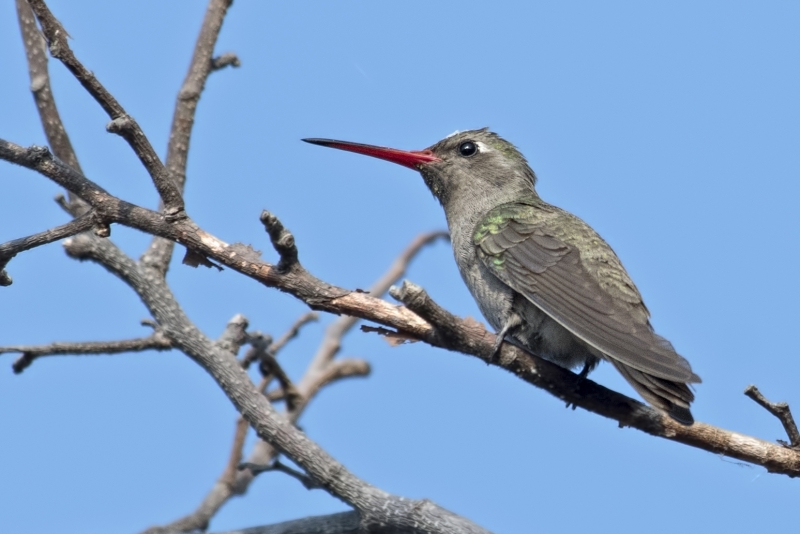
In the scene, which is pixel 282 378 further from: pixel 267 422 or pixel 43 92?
pixel 43 92

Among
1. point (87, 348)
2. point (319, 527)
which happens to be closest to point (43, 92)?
point (87, 348)

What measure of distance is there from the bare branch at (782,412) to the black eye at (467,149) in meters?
3.55

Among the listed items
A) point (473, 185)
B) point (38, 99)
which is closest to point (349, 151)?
point (473, 185)

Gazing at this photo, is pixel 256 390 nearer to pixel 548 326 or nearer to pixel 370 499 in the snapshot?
pixel 370 499

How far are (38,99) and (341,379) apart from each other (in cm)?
317

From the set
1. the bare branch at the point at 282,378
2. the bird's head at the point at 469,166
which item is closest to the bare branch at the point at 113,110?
the bare branch at the point at 282,378

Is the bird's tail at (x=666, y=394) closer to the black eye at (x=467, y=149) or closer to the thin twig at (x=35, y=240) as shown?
the thin twig at (x=35, y=240)

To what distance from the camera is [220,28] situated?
7.61 meters

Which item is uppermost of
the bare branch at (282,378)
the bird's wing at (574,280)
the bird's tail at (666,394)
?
the bird's wing at (574,280)

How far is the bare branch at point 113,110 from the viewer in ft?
16.2

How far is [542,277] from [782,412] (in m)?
1.63

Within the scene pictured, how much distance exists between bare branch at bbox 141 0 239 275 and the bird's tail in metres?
3.62

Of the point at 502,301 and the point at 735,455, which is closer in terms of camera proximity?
the point at 735,455

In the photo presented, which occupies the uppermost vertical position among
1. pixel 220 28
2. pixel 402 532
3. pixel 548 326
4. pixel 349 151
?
pixel 220 28
